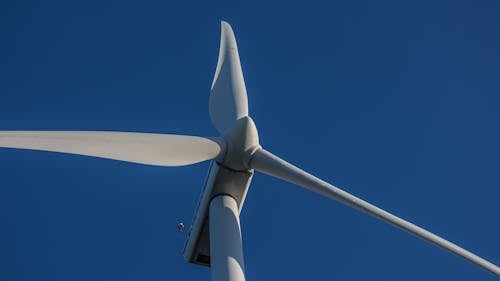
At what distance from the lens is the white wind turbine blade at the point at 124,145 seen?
10805 mm

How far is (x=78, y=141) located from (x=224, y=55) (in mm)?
7878

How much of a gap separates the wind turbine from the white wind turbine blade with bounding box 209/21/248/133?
4 cm

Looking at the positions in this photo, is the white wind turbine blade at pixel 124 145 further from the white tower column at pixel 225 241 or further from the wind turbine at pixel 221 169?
the white tower column at pixel 225 241

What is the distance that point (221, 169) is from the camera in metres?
15.1

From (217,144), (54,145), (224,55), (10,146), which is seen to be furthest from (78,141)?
(224,55)

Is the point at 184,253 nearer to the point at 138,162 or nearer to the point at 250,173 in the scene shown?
the point at 250,173

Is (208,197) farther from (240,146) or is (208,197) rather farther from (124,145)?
(124,145)

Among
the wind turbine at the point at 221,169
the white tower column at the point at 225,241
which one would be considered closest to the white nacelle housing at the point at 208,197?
the wind turbine at the point at 221,169

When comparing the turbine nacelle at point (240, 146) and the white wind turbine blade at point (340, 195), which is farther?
the turbine nacelle at point (240, 146)

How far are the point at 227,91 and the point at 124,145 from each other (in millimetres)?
5564

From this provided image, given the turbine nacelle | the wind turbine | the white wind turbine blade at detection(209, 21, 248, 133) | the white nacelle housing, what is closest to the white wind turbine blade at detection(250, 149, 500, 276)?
the wind turbine

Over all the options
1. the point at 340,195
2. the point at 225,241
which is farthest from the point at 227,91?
the point at 225,241

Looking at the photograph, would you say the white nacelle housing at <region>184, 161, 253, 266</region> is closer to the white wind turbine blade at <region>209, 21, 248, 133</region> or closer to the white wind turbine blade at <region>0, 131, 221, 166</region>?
the white wind turbine blade at <region>0, 131, 221, 166</region>

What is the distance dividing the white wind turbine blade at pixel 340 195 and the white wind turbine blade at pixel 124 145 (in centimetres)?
117
